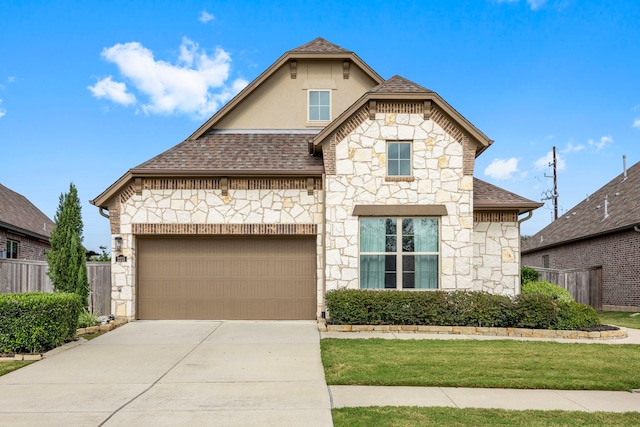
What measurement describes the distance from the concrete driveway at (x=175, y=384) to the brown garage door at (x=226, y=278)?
2.67m

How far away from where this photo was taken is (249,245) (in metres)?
14.7

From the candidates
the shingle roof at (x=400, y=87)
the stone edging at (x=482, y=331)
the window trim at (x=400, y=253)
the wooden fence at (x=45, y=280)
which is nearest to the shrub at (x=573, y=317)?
the stone edging at (x=482, y=331)

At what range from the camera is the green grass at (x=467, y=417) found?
229 inches

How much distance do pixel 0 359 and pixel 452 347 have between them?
→ 837cm

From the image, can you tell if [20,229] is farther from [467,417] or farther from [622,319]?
[622,319]

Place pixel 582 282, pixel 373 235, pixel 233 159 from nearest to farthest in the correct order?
pixel 373 235
pixel 233 159
pixel 582 282

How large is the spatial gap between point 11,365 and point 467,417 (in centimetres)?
757

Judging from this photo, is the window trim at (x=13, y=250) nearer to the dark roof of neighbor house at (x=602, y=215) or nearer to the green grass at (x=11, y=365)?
the green grass at (x=11, y=365)

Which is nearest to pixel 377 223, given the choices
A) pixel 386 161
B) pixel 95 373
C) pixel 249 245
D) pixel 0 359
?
pixel 386 161

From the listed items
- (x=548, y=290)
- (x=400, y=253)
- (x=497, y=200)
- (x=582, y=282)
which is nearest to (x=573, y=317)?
(x=548, y=290)

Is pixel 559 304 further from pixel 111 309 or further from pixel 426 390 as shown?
pixel 111 309

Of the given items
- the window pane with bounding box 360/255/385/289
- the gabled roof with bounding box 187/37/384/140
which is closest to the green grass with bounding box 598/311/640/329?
the window pane with bounding box 360/255/385/289

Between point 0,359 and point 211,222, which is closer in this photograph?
point 0,359

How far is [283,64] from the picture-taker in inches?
665
